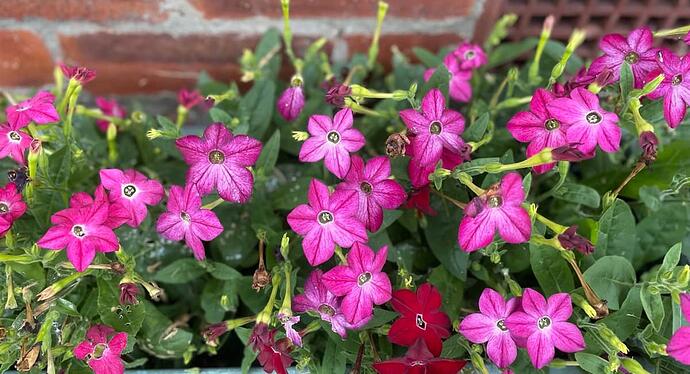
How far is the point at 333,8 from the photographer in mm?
974

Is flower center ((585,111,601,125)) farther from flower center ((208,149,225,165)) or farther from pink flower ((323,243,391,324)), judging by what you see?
flower center ((208,149,225,165))

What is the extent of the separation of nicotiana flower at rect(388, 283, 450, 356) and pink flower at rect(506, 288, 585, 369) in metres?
0.07

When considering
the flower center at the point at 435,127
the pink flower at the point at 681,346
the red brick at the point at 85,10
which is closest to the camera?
the pink flower at the point at 681,346

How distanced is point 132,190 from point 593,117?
1.68 feet

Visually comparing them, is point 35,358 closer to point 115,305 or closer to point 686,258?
point 115,305

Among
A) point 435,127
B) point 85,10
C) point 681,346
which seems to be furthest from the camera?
point 85,10

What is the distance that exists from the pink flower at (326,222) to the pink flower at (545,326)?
18 centimetres

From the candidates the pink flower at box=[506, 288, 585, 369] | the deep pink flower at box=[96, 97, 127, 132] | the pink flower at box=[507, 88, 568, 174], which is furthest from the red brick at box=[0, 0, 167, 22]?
the pink flower at box=[506, 288, 585, 369]

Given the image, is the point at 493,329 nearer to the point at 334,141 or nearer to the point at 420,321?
the point at 420,321

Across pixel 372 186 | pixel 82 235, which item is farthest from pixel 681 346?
pixel 82 235

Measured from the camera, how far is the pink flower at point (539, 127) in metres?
0.66

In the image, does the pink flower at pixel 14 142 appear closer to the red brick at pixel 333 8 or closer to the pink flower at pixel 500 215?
the red brick at pixel 333 8

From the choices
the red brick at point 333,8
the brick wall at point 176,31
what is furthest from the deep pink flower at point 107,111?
the red brick at point 333,8

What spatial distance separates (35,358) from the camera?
639 mm
